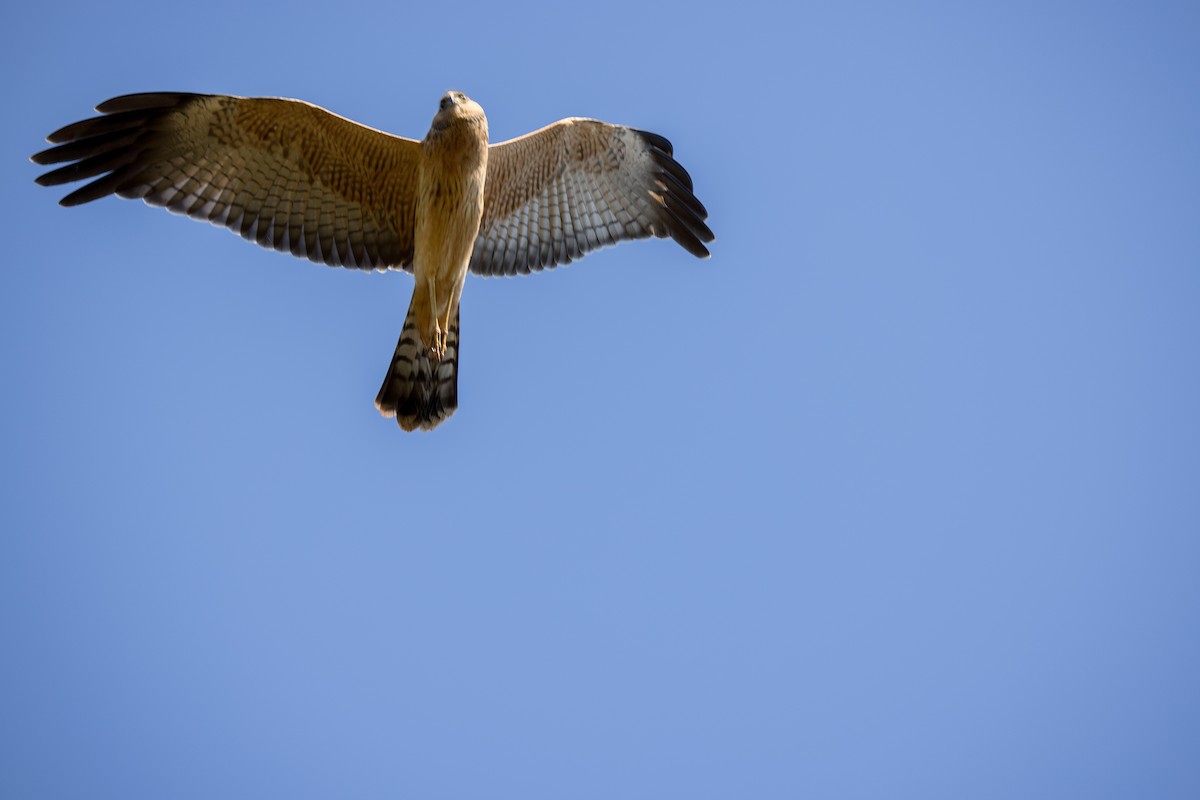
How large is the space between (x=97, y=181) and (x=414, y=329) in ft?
7.97

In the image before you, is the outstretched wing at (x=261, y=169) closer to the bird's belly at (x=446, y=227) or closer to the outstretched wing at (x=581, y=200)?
the bird's belly at (x=446, y=227)

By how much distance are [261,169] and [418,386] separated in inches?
78.9

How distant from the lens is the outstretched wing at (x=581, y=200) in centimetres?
823

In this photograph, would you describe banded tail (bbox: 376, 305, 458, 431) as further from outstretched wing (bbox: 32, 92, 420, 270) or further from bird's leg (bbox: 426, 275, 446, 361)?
outstretched wing (bbox: 32, 92, 420, 270)

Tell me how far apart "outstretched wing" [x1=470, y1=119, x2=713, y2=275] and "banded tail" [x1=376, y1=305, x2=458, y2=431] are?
1.00 meters

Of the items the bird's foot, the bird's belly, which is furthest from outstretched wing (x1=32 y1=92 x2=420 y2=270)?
the bird's foot

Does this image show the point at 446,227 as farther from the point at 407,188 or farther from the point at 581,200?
the point at 581,200

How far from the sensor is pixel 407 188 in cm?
784

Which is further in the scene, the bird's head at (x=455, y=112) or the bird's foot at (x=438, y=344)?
the bird's foot at (x=438, y=344)

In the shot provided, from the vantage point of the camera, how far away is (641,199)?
8.41m

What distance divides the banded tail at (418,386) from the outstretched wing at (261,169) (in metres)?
0.75

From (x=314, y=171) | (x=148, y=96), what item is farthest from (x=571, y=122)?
(x=148, y=96)

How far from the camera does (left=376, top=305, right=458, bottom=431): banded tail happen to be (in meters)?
7.84

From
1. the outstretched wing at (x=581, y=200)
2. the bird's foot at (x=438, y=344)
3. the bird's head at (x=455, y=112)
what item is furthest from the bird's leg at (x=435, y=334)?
the bird's head at (x=455, y=112)
